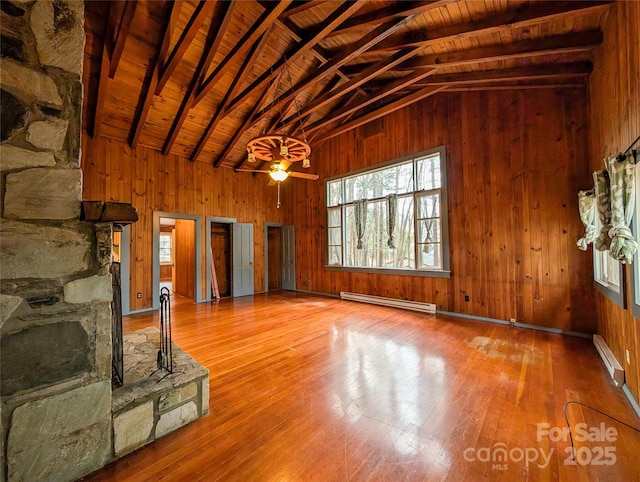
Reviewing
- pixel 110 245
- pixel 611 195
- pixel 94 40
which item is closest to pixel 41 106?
pixel 110 245

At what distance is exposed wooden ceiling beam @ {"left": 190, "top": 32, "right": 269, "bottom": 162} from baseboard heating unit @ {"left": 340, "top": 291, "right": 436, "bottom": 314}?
16.5ft

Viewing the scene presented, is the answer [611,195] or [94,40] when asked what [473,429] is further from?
[94,40]

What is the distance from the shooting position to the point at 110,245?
163 cm

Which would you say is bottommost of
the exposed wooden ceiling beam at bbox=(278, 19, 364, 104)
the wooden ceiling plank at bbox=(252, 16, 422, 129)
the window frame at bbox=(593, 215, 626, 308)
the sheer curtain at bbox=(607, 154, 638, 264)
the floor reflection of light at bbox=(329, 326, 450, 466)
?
the floor reflection of light at bbox=(329, 326, 450, 466)

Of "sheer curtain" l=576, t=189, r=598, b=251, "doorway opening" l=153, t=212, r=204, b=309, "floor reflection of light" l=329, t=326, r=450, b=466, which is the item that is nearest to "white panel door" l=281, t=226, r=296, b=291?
"doorway opening" l=153, t=212, r=204, b=309

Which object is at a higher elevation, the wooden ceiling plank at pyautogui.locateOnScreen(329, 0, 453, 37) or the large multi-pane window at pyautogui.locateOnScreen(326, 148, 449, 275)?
the wooden ceiling plank at pyautogui.locateOnScreen(329, 0, 453, 37)

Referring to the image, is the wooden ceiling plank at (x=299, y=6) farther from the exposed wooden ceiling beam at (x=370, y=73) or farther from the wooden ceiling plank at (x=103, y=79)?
the wooden ceiling plank at (x=103, y=79)

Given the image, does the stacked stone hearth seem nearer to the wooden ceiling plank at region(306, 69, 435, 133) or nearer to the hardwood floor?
the hardwood floor

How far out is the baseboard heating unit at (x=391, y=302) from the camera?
5355 millimetres

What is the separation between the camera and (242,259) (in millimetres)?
7484

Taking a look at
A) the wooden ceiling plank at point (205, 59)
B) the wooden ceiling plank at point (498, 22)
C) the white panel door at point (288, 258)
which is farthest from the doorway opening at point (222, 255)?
the wooden ceiling plank at point (498, 22)

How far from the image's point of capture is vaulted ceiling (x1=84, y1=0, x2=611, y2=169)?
3168 mm

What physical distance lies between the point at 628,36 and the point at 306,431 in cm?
423

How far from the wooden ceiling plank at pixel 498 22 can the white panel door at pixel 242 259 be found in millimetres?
5520
